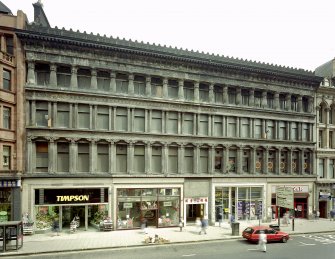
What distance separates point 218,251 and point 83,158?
15.4m

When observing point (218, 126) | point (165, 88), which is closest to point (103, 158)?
point (165, 88)

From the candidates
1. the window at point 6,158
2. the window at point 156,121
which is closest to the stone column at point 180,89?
the window at point 156,121

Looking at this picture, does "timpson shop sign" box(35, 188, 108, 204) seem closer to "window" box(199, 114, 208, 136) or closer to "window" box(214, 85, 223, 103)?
"window" box(199, 114, 208, 136)

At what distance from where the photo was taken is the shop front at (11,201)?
84.1 ft

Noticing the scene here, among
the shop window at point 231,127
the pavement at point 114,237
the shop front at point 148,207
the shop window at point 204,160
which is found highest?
the shop window at point 231,127

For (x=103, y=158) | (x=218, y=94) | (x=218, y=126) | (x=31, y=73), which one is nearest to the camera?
(x=31, y=73)

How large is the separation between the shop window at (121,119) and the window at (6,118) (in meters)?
9.82

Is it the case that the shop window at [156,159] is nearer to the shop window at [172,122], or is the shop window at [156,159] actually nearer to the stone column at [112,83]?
the shop window at [172,122]

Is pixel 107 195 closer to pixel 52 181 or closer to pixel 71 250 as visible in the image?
pixel 52 181

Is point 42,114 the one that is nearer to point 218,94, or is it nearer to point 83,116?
point 83,116

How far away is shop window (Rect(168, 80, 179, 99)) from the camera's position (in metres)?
32.2

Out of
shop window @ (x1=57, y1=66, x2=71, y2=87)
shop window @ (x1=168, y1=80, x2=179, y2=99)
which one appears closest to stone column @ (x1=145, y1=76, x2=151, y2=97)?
shop window @ (x1=168, y1=80, x2=179, y2=99)

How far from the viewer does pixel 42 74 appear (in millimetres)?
28156

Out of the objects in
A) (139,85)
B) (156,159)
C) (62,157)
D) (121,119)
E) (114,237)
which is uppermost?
(139,85)
